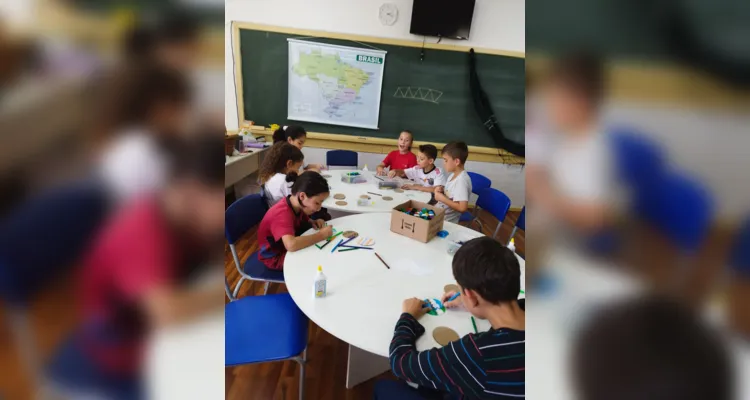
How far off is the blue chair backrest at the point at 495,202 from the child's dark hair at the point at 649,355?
2.62 meters

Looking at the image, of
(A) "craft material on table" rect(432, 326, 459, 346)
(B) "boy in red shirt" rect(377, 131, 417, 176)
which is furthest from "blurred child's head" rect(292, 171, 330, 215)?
(B) "boy in red shirt" rect(377, 131, 417, 176)

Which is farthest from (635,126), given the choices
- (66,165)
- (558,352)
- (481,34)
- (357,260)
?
(481,34)

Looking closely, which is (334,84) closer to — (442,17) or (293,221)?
(442,17)

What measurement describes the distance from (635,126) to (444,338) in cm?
111

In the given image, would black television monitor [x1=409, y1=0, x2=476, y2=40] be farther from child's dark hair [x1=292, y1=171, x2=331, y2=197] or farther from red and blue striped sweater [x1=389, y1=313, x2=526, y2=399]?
red and blue striped sweater [x1=389, y1=313, x2=526, y2=399]

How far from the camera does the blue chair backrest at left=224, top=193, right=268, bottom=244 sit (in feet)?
6.32

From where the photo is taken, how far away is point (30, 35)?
0.17 metres

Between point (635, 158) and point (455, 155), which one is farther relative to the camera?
point (455, 155)

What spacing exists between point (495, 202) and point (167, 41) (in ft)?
9.58

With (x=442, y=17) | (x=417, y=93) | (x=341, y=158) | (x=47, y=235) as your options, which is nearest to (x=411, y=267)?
(x=47, y=235)

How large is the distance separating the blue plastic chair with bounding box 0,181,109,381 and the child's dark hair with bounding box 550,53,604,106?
0.87 ft

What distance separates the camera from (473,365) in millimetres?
938

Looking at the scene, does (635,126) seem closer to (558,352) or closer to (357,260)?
(558,352)

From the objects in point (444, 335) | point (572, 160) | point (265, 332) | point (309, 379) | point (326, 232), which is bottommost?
point (309, 379)
